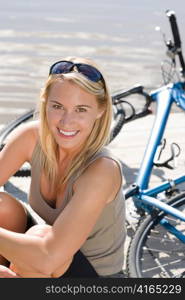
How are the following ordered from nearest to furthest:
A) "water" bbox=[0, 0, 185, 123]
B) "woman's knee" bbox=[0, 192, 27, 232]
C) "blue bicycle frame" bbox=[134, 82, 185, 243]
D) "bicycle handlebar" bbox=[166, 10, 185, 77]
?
"woman's knee" bbox=[0, 192, 27, 232] → "blue bicycle frame" bbox=[134, 82, 185, 243] → "bicycle handlebar" bbox=[166, 10, 185, 77] → "water" bbox=[0, 0, 185, 123]

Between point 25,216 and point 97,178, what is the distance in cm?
51

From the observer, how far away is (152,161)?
12.8 ft

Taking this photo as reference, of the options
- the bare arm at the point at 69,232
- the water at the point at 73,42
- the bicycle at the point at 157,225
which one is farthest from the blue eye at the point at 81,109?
the water at the point at 73,42

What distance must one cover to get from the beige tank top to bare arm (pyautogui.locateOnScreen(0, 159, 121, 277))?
0.10 m

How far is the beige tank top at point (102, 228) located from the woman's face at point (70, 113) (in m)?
0.12

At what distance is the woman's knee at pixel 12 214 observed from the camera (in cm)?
284

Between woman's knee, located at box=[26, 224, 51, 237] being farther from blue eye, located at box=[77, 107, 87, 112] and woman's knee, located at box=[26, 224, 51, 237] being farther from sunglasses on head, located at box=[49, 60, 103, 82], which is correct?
sunglasses on head, located at box=[49, 60, 103, 82]

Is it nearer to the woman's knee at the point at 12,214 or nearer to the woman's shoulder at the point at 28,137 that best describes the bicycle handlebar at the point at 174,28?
the woman's shoulder at the point at 28,137

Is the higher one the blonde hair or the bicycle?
the blonde hair

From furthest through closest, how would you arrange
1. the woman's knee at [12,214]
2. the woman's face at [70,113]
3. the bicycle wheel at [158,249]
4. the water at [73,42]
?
the water at [73,42]
the bicycle wheel at [158,249]
the woman's knee at [12,214]
the woman's face at [70,113]

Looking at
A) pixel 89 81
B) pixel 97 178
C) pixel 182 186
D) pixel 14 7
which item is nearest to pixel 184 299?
pixel 97 178

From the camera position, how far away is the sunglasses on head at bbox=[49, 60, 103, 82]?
2.60m

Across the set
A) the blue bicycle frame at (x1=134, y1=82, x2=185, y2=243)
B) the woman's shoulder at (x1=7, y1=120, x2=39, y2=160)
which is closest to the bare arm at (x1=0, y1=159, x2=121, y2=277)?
the woman's shoulder at (x1=7, y1=120, x2=39, y2=160)

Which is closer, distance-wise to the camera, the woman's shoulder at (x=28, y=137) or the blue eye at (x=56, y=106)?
the blue eye at (x=56, y=106)
